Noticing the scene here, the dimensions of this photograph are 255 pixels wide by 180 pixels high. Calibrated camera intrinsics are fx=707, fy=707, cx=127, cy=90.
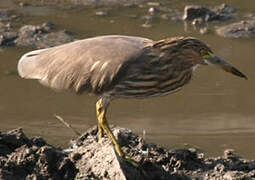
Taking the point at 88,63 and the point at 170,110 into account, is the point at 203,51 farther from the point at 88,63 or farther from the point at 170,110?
the point at 170,110

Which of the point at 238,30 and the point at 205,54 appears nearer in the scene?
the point at 205,54

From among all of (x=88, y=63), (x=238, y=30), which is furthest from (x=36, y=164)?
(x=238, y=30)

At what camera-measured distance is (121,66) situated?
220 inches

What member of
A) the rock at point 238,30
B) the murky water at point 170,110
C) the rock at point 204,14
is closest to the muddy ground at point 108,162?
the murky water at point 170,110

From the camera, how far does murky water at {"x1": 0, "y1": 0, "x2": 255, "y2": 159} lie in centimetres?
715

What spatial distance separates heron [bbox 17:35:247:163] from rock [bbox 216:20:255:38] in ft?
13.5

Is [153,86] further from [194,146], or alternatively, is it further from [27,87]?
[27,87]

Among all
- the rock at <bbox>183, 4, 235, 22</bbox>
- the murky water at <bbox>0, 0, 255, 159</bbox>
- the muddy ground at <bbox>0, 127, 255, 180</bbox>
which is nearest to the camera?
the muddy ground at <bbox>0, 127, 255, 180</bbox>

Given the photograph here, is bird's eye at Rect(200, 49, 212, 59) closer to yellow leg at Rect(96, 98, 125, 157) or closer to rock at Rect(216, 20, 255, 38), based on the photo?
yellow leg at Rect(96, 98, 125, 157)

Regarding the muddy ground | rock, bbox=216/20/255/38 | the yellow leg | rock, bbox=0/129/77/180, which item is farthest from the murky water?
rock, bbox=0/129/77/180

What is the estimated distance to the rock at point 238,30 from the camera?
9.92 metres

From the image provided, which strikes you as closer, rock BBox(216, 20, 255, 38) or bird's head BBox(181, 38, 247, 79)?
bird's head BBox(181, 38, 247, 79)

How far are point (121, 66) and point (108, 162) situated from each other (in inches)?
30.0

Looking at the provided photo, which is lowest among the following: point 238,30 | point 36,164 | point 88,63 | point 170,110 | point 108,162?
point 170,110
